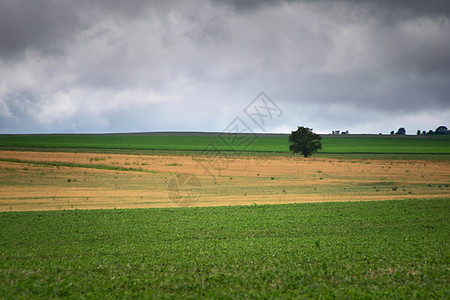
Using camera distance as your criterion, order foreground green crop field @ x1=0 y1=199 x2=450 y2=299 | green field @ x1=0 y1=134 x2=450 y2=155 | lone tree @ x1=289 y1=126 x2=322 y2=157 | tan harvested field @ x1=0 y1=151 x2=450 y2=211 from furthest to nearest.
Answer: green field @ x1=0 y1=134 x2=450 y2=155 < lone tree @ x1=289 y1=126 x2=322 y2=157 < tan harvested field @ x1=0 y1=151 x2=450 y2=211 < foreground green crop field @ x1=0 y1=199 x2=450 y2=299

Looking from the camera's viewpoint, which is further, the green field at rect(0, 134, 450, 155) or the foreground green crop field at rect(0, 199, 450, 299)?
the green field at rect(0, 134, 450, 155)

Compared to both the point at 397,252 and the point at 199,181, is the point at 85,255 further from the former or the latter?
the point at 199,181

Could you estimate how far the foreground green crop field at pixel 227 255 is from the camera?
29.3ft

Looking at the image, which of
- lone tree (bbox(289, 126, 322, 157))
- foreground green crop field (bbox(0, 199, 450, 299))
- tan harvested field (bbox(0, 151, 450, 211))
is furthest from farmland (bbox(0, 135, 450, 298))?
lone tree (bbox(289, 126, 322, 157))

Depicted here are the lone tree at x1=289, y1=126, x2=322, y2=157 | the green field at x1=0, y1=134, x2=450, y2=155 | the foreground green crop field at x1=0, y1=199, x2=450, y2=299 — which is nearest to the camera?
the foreground green crop field at x1=0, y1=199, x2=450, y2=299

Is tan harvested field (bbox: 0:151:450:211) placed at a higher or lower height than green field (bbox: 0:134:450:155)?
lower

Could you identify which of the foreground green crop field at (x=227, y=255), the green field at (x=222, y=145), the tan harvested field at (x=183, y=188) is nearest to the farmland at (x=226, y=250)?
the foreground green crop field at (x=227, y=255)

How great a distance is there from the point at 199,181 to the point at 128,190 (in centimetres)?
878

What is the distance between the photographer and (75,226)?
15297 millimetres

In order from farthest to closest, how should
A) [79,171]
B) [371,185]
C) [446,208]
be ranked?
[79,171], [371,185], [446,208]

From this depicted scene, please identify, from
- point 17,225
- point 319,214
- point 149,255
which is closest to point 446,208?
point 319,214

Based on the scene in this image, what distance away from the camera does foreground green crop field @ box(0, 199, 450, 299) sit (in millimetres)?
8945

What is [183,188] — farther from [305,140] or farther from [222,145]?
[222,145]

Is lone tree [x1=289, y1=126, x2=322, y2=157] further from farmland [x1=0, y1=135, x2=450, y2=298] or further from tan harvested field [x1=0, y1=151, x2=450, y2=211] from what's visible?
farmland [x1=0, y1=135, x2=450, y2=298]
